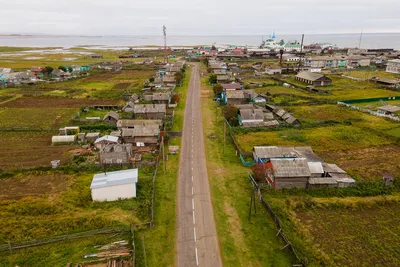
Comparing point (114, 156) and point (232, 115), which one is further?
point (232, 115)

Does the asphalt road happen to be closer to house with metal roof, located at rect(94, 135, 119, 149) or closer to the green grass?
house with metal roof, located at rect(94, 135, 119, 149)

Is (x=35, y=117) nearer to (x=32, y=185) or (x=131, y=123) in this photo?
(x=131, y=123)

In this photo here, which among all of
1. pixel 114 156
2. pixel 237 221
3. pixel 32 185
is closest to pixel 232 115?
pixel 114 156

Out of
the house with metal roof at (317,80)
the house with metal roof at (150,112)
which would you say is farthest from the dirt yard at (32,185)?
the house with metal roof at (317,80)

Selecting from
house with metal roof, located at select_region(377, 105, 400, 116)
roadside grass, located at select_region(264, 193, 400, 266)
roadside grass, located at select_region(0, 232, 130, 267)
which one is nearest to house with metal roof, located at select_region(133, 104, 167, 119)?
roadside grass, located at select_region(264, 193, 400, 266)

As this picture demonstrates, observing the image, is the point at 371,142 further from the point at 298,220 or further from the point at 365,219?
the point at 298,220

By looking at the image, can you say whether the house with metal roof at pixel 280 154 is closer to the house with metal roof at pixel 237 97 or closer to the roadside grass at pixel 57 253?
the roadside grass at pixel 57 253
